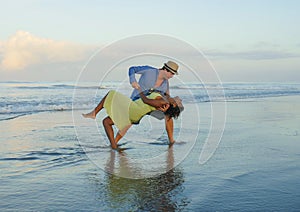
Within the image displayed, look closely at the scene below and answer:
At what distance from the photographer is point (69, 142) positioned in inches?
323

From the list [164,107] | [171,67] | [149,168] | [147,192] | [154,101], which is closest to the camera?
[147,192]

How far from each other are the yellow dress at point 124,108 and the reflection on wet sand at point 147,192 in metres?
1.36

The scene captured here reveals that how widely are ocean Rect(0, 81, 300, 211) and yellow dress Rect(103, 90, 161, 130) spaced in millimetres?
182

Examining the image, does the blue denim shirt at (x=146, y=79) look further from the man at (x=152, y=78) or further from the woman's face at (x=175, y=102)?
the woman's face at (x=175, y=102)

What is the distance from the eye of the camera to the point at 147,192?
4.83 meters

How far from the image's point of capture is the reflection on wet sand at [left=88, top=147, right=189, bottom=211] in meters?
4.38

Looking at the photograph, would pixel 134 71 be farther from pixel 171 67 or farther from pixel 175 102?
pixel 175 102

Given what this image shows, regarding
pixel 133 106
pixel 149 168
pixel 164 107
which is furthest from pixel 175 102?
pixel 149 168

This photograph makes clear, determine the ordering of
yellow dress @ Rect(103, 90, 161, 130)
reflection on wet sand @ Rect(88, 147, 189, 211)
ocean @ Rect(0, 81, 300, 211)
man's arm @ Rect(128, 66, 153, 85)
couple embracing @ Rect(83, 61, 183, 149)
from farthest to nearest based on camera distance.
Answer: yellow dress @ Rect(103, 90, 161, 130) → couple embracing @ Rect(83, 61, 183, 149) → man's arm @ Rect(128, 66, 153, 85) → ocean @ Rect(0, 81, 300, 211) → reflection on wet sand @ Rect(88, 147, 189, 211)

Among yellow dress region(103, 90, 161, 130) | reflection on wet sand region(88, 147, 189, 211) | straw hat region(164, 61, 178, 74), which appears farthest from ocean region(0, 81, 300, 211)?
straw hat region(164, 61, 178, 74)

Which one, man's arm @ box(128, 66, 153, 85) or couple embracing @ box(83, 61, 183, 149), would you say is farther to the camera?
couple embracing @ box(83, 61, 183, 149)

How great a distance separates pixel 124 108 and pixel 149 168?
1.48 metres

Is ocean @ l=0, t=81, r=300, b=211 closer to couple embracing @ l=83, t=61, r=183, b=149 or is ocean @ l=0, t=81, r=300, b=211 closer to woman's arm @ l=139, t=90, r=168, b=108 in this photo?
couple embracing @ l=83, t=61, r=183, b=149

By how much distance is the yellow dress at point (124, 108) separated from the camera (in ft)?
23.3
